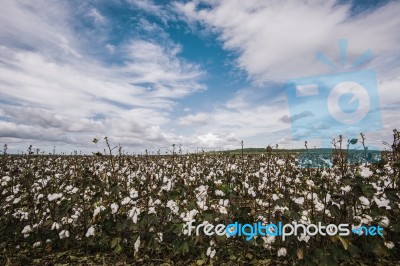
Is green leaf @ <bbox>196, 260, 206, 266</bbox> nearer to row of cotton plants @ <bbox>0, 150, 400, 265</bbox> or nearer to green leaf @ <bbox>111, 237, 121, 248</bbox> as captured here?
row of cotton plants @ <bbox>0, 150, 400, 265</bbox>

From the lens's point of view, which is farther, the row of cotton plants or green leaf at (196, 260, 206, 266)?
green leaf at (196, 260, 206, 266)

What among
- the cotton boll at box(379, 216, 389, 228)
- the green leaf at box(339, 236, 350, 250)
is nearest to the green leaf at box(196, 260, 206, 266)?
the green leaf at box(339, 236, 350, 250)

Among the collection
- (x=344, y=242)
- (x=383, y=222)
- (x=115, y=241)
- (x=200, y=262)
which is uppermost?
(x=383, y=222)

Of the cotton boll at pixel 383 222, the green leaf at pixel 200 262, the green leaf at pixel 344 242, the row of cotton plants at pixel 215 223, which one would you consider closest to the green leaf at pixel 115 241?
the row of cotton plants at pixel 215 223

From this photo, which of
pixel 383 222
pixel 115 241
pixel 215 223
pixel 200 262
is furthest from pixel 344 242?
pixel 115 241

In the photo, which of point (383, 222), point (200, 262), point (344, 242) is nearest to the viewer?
point (344, 242)

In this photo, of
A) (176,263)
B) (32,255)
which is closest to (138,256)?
(176,263)

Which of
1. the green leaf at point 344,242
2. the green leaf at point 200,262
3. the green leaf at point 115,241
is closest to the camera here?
the green leaf at point 344,242

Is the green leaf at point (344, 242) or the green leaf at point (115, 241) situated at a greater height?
the green leaf at point (344, 242)

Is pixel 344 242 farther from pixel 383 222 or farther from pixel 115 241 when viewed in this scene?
pixel 115 241

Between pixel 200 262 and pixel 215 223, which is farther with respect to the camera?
pixel 200 262

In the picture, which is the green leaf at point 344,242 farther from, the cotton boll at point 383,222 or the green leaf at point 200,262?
the green leaf at point 200,262

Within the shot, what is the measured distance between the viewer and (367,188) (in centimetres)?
A: 413

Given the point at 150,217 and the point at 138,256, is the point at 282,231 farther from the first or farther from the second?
the point at 138,256
